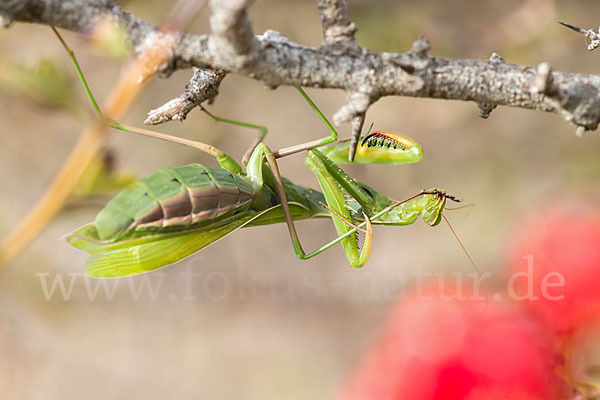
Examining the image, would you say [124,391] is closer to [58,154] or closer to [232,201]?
[58,154]

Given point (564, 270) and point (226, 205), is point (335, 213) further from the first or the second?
point (564, 270)

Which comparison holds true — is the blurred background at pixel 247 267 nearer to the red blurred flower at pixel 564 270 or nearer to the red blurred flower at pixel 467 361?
the red blurred flower at pixel 564 270

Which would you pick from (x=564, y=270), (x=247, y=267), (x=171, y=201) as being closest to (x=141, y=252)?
(x=171, y=201)

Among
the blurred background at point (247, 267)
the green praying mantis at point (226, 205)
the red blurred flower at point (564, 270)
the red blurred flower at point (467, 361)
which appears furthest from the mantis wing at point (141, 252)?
the blurred background at point (247, 267)

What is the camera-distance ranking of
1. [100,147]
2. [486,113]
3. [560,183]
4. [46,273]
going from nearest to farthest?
[100,147] → [486,113] → [560,183] → [46,273]

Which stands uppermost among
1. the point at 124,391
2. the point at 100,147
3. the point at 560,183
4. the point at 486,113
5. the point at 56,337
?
the point at 560,183

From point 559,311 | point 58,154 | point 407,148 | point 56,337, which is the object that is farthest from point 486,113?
point 56,337
